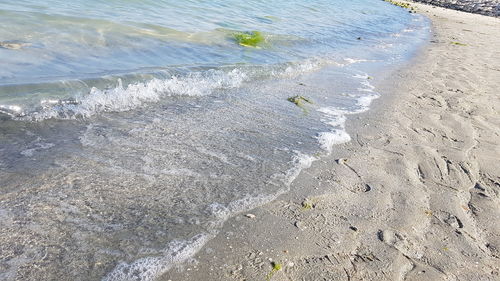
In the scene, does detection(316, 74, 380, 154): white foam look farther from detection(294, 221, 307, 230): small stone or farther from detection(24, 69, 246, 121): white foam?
detection(24, 69, 246, 121): white foam

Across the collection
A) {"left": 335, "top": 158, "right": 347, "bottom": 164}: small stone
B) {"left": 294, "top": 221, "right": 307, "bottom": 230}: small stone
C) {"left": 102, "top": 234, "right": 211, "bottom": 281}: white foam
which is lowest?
{"left": 102, "top": 234, "right": 211, "bottom": 281}: white foam

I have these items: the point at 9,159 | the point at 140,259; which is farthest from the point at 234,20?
the point at 140,259

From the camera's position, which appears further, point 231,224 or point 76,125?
point 76,125

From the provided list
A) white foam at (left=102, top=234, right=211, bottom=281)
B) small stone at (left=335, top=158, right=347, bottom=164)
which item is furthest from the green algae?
white foam at (left=102, top=234, right=211, bottom=281)

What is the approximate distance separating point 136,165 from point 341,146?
7.26 feet

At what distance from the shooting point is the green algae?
968 centimetres

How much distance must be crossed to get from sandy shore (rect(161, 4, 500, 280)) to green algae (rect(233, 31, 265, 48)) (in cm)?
473

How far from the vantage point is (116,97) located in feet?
16.9

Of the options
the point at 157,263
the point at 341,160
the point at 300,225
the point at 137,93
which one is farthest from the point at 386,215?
the point at 137,93

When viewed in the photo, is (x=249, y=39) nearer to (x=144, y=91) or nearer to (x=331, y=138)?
(x=144, y=91)

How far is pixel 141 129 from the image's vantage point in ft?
14.5

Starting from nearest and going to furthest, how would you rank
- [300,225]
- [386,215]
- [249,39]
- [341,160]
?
[300,225], [386,215], [341,160], [249,39]

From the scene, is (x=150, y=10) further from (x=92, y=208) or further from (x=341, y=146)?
(x=92, y=208)

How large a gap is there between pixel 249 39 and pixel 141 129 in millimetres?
6049
